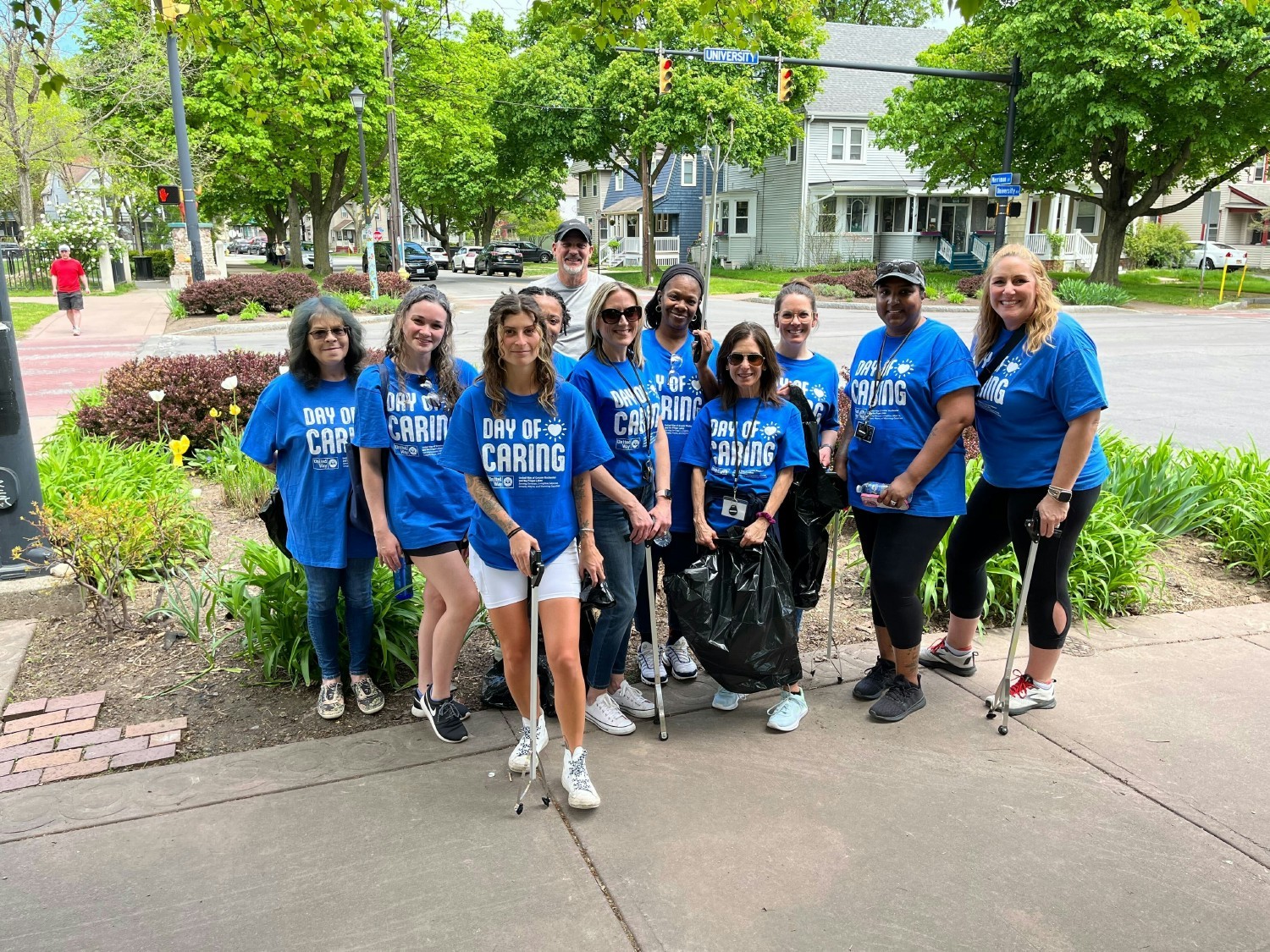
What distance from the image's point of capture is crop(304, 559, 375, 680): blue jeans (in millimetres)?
3750

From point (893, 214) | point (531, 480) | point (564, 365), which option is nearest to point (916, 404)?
point (564, 365)

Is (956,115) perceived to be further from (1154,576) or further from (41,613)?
(41,613)

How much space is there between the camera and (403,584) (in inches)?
169

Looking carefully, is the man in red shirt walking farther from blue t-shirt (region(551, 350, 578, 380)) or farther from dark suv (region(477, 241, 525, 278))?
dark suv (region(477, 241, 525, 278))

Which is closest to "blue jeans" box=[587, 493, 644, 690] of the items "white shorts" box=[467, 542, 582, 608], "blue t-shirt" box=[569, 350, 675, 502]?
"blue t-shirt" box=[569, 350, 675, 502]

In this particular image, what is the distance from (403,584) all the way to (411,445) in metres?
0.99

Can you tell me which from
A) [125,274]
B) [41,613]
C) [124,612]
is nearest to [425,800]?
[124,612]

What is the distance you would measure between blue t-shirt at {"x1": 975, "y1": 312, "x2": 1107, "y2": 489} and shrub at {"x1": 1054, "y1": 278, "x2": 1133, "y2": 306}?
2472 centimetres

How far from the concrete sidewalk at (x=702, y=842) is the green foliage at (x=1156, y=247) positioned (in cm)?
4382

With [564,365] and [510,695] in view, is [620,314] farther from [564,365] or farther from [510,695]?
[510,695]

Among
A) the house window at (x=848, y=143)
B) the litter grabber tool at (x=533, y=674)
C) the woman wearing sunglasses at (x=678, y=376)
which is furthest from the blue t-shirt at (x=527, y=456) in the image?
the house window at (x=848, y=143)

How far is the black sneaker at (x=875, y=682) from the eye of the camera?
4074 mm

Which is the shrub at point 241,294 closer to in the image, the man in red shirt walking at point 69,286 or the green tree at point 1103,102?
the man in red shirt walking at point 69,286

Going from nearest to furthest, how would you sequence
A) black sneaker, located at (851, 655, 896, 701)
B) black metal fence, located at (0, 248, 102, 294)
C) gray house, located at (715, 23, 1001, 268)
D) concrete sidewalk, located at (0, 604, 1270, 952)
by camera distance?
1. concrete sidewalk, located at (0, 604, 1270, 952)
2. black sneaker, located at (851, 655, 896, 701)
3. black metal fence, located at (0, 248, 102, 294)
4. gray house, located at (715, 23, 1001, 268)
